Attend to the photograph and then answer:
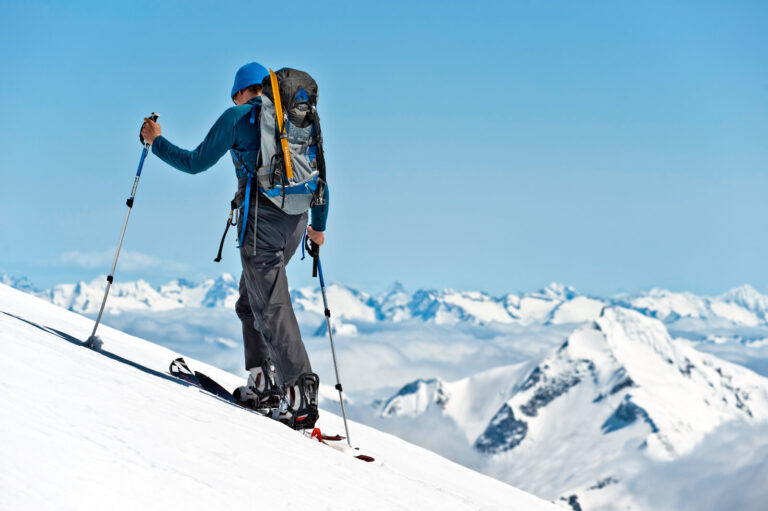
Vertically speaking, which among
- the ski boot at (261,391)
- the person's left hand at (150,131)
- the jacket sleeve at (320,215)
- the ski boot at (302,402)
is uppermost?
the person's left hand at (150,131)

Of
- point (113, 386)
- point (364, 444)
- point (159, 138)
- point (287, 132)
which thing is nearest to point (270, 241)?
point (287, 132)

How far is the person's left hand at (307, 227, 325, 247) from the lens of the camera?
8.09 meters

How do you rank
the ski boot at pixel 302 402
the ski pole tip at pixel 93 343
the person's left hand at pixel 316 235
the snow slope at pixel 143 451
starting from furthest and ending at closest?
the person's left hand at pixel 316 235
the ski pole tip at pixel 93 343
the ski boot at pixel 302 402
the snow slope at pixel 143 451

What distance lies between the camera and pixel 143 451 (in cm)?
478

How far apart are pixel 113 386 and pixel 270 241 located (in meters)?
2.27

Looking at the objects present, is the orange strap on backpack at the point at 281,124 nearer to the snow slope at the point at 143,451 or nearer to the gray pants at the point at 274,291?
the gray pants at the point at 274,291

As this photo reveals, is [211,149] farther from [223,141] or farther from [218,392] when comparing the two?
[218,392]

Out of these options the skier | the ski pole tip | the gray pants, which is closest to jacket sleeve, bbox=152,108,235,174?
the skier

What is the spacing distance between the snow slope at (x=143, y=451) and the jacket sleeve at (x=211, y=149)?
2077mm

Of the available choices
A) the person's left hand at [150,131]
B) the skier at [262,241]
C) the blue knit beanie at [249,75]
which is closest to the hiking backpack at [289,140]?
the skier at [262,241]

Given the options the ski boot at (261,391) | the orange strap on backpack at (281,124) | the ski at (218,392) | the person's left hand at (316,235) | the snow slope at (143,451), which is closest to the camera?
the snow slope at (143,451)

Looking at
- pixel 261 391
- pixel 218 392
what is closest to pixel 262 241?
pixel 261 391

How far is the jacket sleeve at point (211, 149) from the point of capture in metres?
7.33

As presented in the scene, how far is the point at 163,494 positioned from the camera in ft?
14.0
